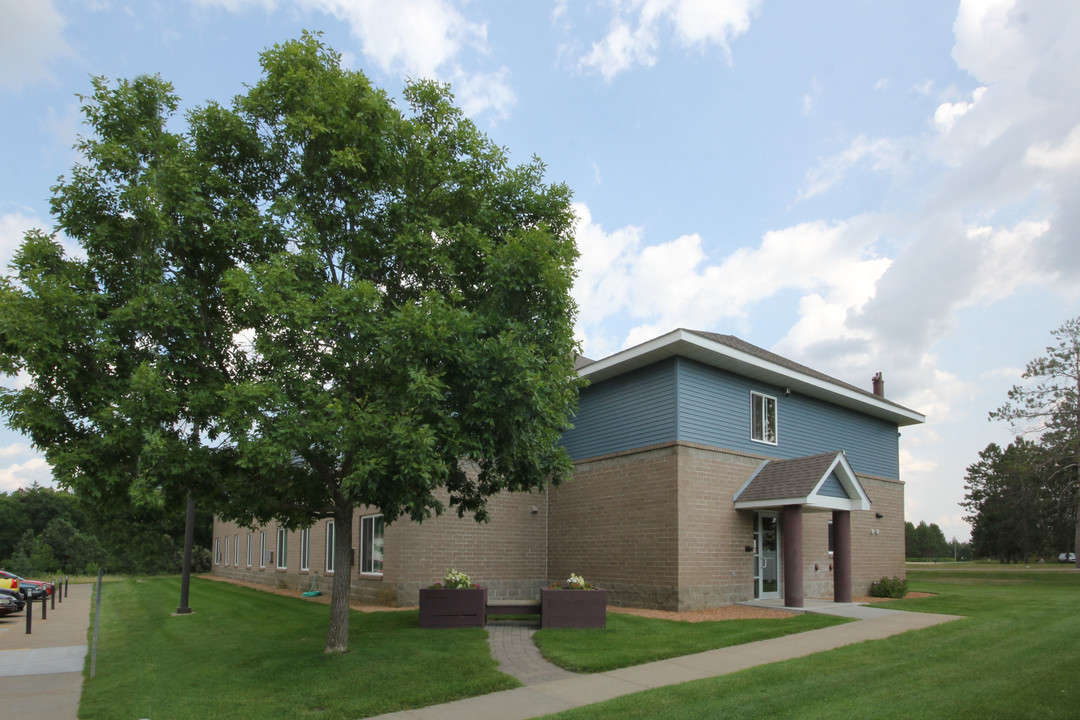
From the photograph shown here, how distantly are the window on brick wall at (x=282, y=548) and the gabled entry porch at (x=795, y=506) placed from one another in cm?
1825

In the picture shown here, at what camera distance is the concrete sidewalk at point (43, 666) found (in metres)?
9.44

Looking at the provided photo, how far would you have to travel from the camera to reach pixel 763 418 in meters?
19.7

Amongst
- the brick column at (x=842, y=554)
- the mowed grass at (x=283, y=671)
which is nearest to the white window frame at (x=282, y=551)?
the mowed grass at (x=283, y=671)

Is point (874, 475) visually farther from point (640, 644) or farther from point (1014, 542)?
point (1014, 542)

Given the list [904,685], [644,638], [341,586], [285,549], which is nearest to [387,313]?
[341,586]

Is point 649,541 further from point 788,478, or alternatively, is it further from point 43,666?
point 43,666

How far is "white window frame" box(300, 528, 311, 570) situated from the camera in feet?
85.7

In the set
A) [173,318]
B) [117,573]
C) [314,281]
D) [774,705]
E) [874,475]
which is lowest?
[117,573]

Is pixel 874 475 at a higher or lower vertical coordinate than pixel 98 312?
lower

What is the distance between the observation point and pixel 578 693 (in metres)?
8.96

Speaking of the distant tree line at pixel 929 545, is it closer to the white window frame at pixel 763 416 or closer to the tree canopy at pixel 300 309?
the white window frame at pixel 763 416

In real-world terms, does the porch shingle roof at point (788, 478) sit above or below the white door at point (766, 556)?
above

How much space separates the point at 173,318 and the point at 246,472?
2.52 m

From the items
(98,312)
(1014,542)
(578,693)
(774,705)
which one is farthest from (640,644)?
(1014,542)
